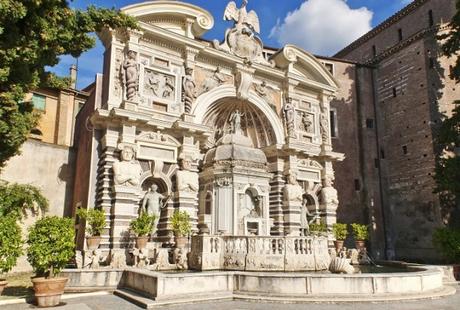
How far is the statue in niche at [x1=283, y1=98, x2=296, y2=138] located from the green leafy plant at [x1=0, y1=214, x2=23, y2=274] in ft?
52.0

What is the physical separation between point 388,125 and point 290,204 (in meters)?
11.4

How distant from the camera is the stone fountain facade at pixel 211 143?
15.4 meters

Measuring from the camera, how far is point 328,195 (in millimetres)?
23172

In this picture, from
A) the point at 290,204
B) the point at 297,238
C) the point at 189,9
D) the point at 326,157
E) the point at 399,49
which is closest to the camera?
the point at 297,238

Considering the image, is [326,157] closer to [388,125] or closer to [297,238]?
[388,125]

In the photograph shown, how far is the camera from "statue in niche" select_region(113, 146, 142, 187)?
15.9 m

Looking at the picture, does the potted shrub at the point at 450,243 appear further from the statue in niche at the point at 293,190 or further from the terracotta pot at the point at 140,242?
the terracotta pot at the point at 140,242

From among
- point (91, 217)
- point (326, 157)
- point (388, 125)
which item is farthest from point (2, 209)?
point (388, 125)

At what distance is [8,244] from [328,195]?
58.3 ft

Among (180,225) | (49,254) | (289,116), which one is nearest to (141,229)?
(180,225)

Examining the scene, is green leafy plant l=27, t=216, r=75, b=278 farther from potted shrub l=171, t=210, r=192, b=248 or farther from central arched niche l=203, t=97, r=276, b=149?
central arched niche l=203, t=97, r=276, b=149

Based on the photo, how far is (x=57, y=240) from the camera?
32.4 ft

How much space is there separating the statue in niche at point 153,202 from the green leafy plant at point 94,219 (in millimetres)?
2341

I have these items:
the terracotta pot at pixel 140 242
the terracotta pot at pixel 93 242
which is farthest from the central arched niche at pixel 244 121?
the terracotta pot at pixel 93 242
